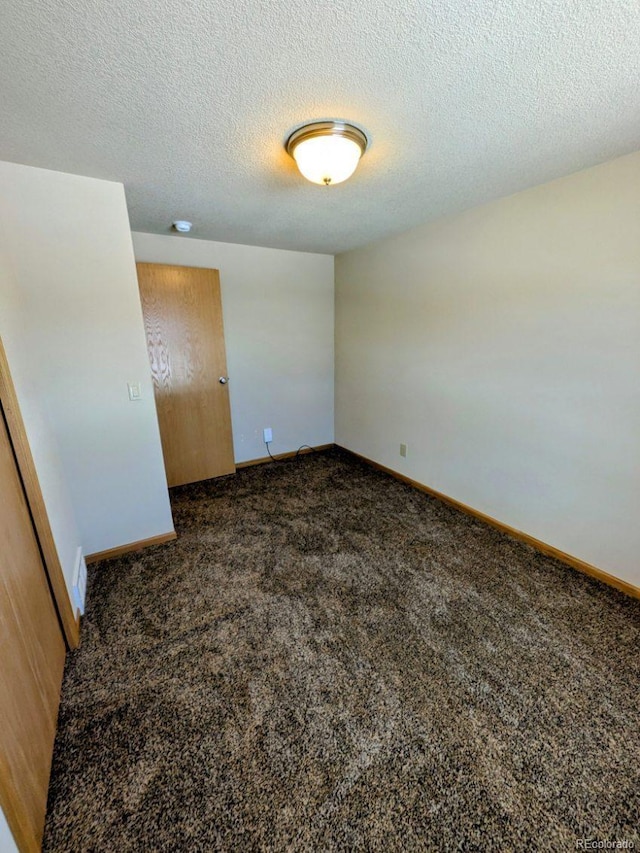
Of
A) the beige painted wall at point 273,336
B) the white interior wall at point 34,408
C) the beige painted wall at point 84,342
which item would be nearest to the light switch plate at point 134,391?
the beige painted wall at point 84,342

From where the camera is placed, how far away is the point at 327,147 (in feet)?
4.60

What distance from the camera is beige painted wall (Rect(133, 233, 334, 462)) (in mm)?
3209

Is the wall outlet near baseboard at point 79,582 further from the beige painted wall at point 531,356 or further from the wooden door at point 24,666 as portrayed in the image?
the beige painted wall at point 531,356

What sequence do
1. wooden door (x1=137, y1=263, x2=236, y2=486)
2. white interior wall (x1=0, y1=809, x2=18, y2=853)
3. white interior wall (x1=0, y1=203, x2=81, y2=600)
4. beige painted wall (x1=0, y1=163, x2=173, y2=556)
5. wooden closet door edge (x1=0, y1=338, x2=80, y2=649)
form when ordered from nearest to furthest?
1. white interior wall (x1=0, y1=809, x2=18, y2=853)
2. wooden closet door edge (x1=0, y1=338, x2=80, y2=649)
3. white interior wall (x1=0, y1=203, x2=81, y2=600)
4. beige painted wall (x1=0, y1=163, x2=173, y2=556)
5. wooden door (x1=137, y1=263, x2=236, y2=486)

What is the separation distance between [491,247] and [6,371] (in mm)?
2781

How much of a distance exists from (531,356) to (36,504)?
2800 mm

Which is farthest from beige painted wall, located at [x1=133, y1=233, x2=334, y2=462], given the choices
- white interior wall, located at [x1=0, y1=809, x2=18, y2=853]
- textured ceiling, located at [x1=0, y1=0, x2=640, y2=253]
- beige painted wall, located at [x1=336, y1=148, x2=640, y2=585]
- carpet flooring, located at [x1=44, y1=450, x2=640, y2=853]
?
white interior wall, located at [x1=0, y1=809, x2=18, y2=853]

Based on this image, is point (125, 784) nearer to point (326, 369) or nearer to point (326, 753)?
point (326, 753)

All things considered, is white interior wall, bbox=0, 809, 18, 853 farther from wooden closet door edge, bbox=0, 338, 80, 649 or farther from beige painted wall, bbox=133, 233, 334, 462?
beige painted wall, bbox=133, 233, 334, 462

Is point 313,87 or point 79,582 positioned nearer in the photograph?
point 313,87

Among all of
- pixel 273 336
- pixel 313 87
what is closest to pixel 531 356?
pixel 313 87

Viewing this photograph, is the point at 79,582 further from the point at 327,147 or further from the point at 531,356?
the point at 531,356

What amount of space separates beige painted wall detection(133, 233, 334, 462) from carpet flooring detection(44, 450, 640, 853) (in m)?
1.70

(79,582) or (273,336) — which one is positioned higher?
(273,336)
